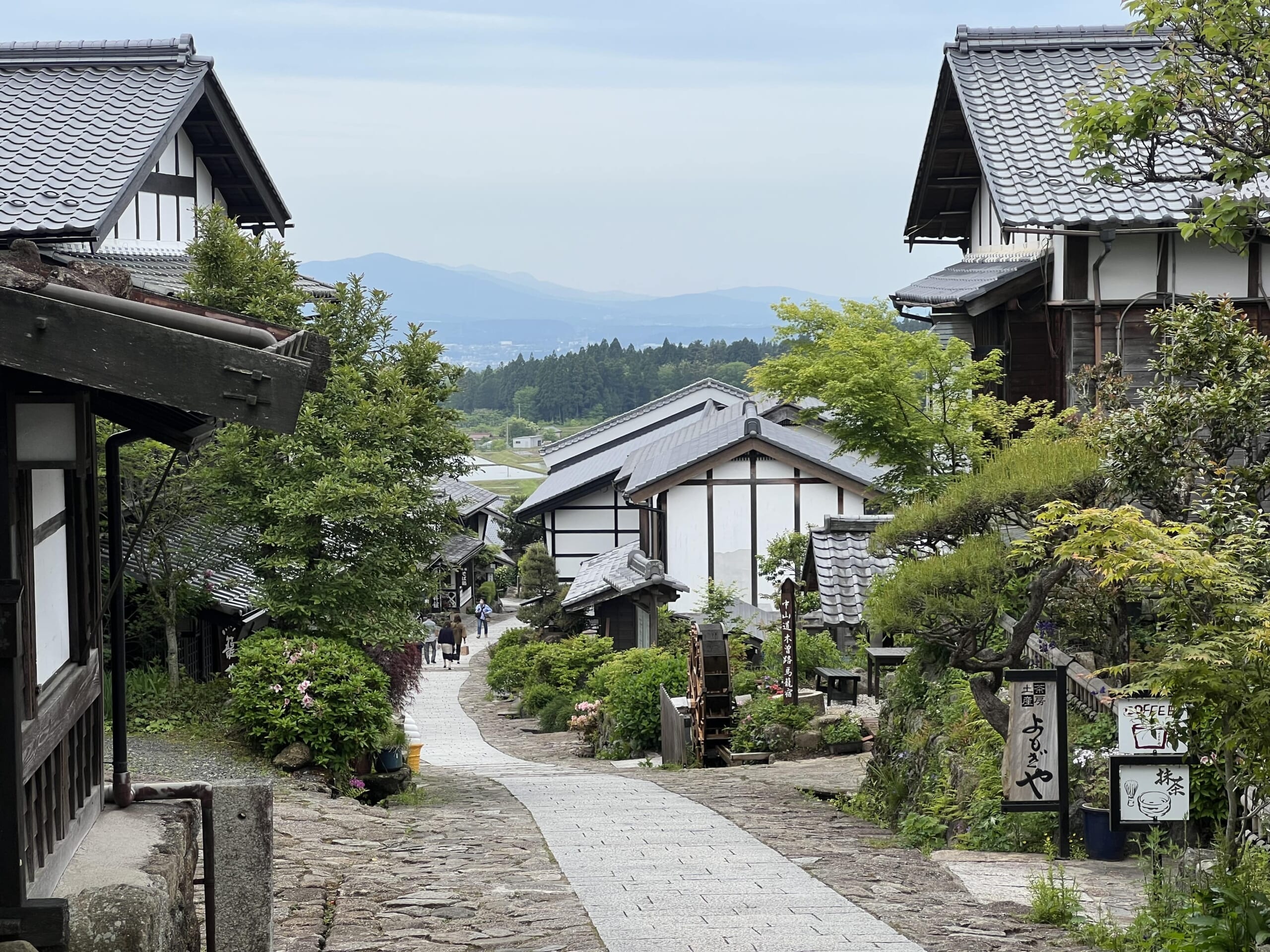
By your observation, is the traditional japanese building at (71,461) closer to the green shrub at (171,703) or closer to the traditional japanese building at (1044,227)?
the green shrub at (171,703)

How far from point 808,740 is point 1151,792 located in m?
10.0

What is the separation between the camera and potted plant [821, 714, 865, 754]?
18.5m

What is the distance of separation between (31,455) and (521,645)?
1350 inches

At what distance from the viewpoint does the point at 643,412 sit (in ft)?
205

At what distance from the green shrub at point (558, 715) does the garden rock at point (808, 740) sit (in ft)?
33.9

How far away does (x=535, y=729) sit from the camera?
29812 millimetres

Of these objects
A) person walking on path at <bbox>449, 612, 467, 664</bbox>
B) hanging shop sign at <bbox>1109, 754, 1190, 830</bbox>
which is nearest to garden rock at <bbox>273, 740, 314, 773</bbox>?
hanging shop sign at <bbox>1109, 754, 1190, 830</bbox>

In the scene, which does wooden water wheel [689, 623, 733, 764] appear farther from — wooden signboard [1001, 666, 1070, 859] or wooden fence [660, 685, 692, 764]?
wooden signboard [1001, 666, 1070, 859]

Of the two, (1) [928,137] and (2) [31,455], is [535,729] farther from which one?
(2) [31,455]

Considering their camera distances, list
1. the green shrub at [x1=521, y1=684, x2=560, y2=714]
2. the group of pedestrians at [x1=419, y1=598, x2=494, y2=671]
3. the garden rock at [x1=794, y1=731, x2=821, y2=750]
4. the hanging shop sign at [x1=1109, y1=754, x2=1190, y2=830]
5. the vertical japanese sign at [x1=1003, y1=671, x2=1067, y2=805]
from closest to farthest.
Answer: the hanging shop sign at [x1=1109, y1=754, x2=1190, y2=830]
the vertical japanese sign at [x1=1003, y1=671, x2=1067, y2=805]
the garden rock at [x1=794, y1=731, x2=821, y2=750]
the green shrub at [x1=521, y1=684, x2=560, y2=714]
the group of pedestrians at [x1=419, y1=598, x2=494, y2=671]

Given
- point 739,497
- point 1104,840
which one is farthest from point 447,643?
point 1104,840

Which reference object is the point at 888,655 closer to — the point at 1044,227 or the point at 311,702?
the point at 1044,227

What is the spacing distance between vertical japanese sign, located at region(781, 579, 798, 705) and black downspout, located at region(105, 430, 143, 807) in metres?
13.2

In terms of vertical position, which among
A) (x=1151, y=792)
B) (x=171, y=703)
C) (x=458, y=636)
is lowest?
(x=458, y=636)
